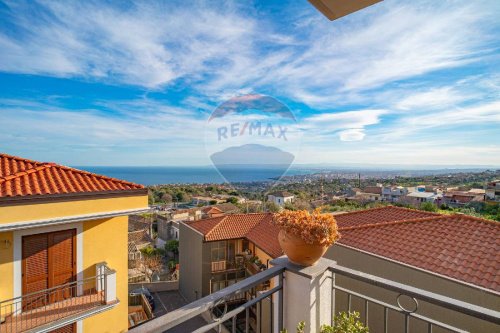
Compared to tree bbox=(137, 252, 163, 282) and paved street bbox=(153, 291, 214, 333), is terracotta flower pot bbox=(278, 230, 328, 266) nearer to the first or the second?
paved street bbox=(153, 291, 214, 333)

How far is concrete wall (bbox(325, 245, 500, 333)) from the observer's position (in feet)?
13.5

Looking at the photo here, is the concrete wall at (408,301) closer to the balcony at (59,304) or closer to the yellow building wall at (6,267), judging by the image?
the balcony at (59,304)

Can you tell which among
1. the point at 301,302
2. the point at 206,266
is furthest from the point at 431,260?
the point at 206,266

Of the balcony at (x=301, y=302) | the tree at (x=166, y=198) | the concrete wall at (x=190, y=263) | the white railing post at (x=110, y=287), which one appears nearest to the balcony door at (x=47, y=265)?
the white railing post at (x=110, y=287)

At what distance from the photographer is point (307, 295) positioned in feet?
5.69

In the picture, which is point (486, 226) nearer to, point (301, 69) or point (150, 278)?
point (301, 69)

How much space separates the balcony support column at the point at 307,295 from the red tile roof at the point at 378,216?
273 inches

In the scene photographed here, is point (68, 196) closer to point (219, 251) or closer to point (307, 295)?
point (307, 295)

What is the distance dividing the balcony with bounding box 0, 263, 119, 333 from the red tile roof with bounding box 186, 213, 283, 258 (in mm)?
6712

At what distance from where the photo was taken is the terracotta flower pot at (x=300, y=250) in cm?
172

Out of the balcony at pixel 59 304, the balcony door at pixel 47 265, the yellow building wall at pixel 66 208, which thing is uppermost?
the yellow building wall at pixel 66 208

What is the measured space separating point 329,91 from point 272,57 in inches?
271

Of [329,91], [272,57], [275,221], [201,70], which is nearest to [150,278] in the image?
[201,70]

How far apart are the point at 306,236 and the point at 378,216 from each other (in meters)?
8.77
